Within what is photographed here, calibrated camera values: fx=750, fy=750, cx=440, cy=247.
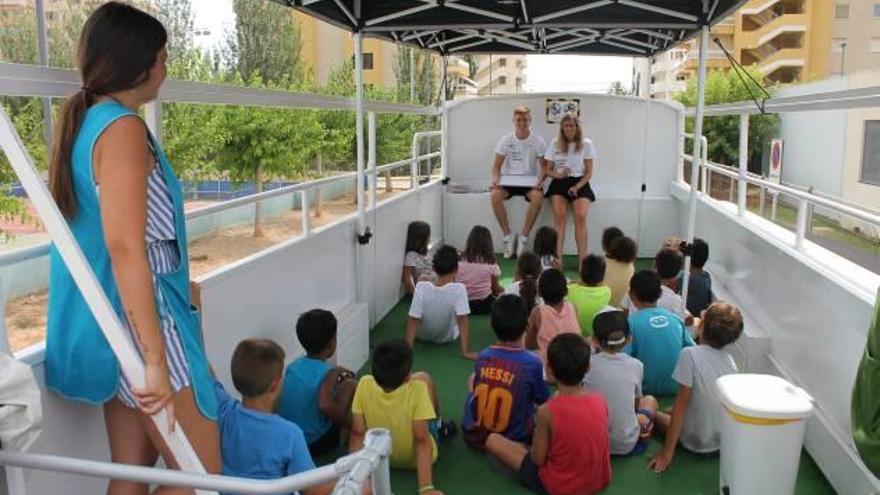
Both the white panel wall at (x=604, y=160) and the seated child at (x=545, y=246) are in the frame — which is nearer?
the seated child at (x=545, y=246)

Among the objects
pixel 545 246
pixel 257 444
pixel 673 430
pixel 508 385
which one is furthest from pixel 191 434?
pixel 545 246

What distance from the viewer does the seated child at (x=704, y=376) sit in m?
3.54

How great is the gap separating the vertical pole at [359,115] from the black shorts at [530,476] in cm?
231

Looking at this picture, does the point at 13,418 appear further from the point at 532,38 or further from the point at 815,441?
the point at 532,38

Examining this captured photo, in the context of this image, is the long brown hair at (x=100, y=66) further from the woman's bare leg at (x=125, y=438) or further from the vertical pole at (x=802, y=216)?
the vertical pole at (x=802, y=216)

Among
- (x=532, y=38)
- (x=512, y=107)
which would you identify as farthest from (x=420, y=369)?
(x=512, y=107)

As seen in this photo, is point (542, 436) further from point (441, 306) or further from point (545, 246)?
point (545, 246)

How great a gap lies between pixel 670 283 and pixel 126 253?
445 cm

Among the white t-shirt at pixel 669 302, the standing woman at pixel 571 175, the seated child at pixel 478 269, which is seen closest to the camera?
the white t-shirt at pixel 669 302

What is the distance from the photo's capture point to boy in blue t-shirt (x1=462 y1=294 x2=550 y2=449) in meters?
3.61

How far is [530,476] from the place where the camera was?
3.36m

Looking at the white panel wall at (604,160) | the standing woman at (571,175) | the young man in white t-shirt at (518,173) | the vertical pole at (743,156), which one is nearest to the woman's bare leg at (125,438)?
the vertical pole at (743,156)

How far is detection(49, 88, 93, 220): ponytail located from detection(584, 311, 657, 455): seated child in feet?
8.47

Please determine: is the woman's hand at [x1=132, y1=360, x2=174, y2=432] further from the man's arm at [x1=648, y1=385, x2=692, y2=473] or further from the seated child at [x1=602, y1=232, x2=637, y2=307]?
the seated child at [x1=602, y1=232, x2=637, y2=307]
